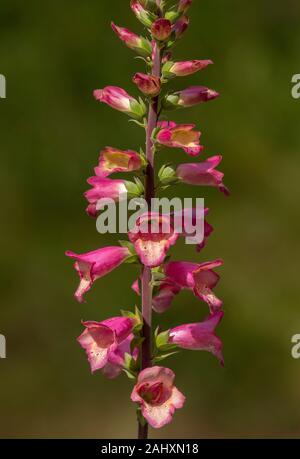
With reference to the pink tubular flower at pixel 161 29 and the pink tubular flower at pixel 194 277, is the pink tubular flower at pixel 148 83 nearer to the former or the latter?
the pink tubular flower at pixel 161 29

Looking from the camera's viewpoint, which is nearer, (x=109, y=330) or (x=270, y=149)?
(x=109, y=330)

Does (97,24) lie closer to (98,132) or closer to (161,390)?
(98,132)

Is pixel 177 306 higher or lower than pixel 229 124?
lower

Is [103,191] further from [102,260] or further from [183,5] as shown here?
[183,5]

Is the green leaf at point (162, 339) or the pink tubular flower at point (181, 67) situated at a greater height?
the pink tubular flower at point (181, 67)

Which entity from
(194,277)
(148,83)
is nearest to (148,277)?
(194,277)

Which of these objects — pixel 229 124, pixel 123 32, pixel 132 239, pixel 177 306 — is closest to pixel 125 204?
pixel 132 239

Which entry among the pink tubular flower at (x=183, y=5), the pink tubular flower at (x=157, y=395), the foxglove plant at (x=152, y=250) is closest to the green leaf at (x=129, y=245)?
the foxglove plant at (x=152, y=250)
